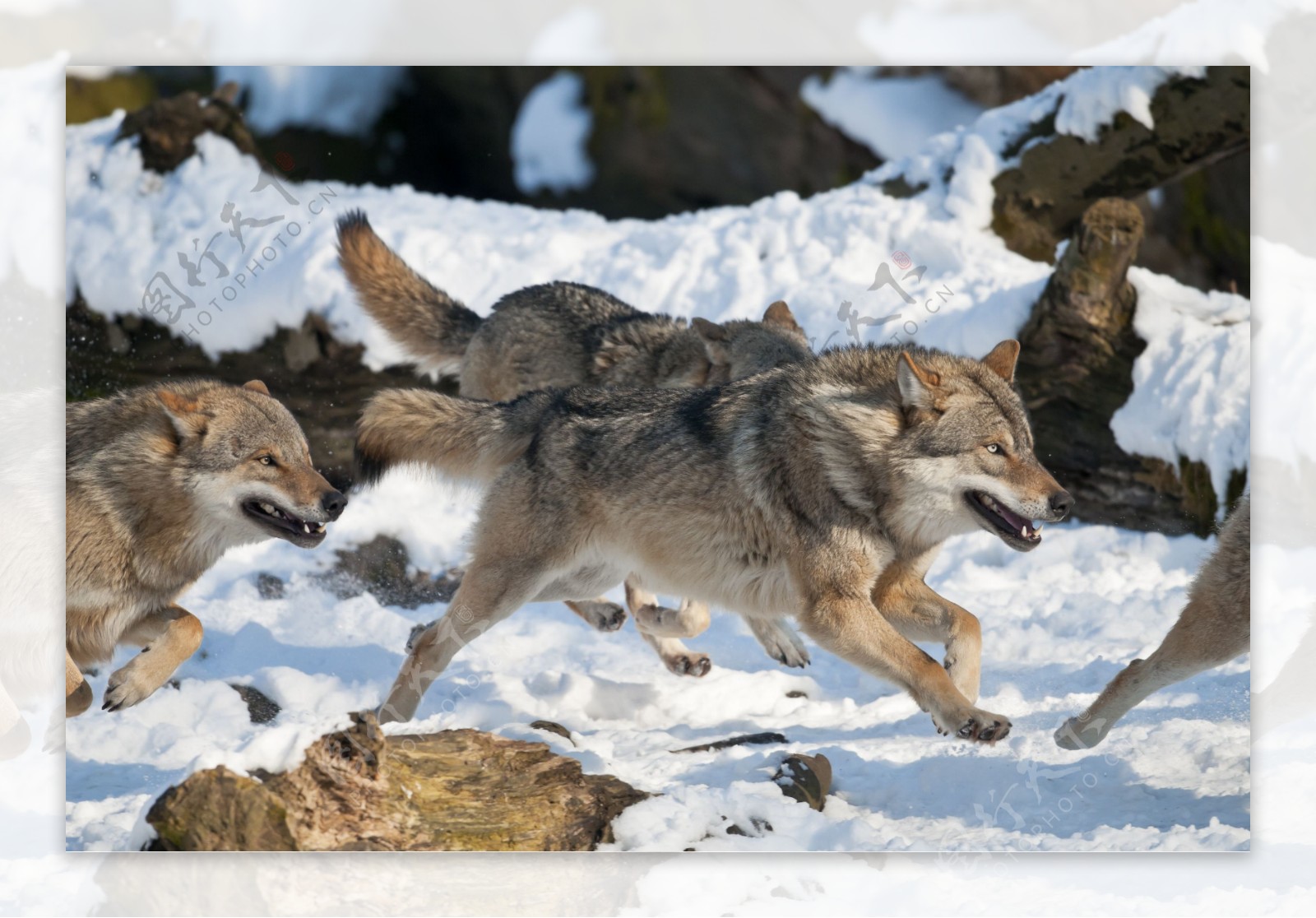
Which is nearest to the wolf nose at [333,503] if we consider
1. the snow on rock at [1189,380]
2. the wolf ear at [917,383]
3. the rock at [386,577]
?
the rock at [386,577]

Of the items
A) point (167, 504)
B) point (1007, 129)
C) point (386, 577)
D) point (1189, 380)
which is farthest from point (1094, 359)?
point (167, 504)

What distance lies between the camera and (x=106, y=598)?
3537 millimetres

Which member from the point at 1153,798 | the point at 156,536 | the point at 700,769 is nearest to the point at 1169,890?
the point at 1153,798

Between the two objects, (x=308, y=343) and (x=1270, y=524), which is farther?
(x=308, y=343)

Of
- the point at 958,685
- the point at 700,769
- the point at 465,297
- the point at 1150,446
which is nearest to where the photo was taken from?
the point at 958,685

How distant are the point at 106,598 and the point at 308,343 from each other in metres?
1.72

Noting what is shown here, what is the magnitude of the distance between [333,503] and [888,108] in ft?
8.88

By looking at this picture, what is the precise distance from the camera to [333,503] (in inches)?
136

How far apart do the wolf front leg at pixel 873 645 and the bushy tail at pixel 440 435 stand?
966mm

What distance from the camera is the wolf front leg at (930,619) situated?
11.1 ft

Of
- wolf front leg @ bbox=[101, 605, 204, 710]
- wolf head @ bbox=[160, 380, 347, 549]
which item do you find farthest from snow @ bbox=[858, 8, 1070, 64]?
wolf front leg @ bbox=[101, 605, 204, 710]

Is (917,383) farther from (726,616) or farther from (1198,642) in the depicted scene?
(726,616)

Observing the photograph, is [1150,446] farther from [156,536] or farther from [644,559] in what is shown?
[156,536]

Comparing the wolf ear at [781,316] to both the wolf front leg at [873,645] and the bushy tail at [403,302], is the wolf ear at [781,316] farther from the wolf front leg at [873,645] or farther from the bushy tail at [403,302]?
the wolf front leg at [873,645]
